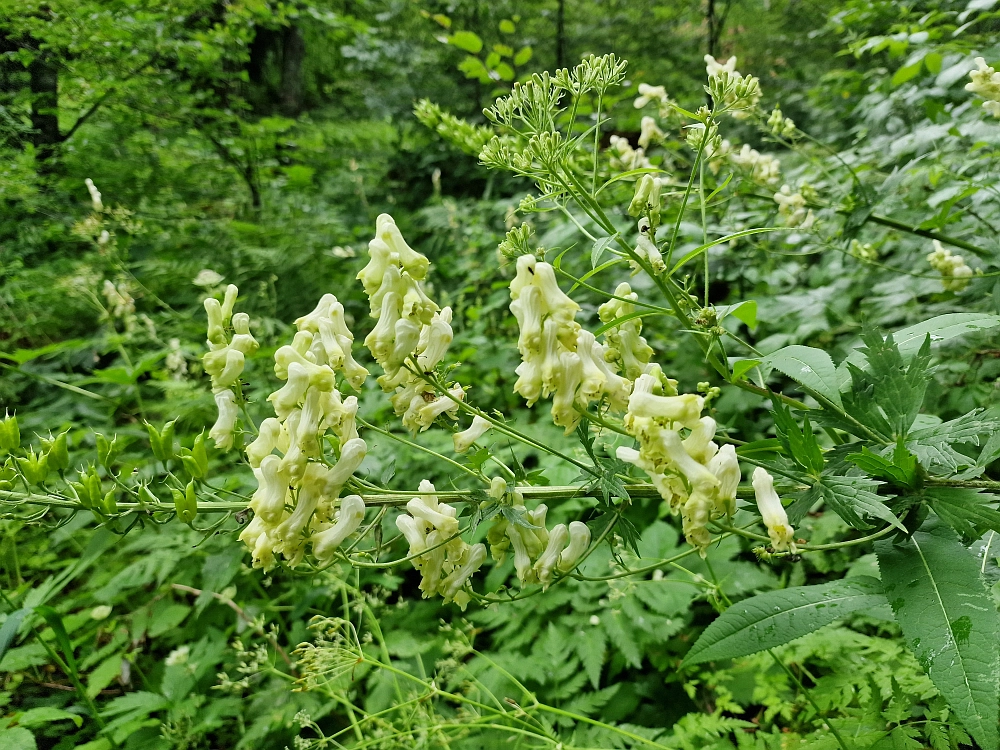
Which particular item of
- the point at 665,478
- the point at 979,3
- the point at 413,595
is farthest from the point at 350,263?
the point at 665,478

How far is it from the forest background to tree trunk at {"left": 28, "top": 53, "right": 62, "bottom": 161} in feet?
0.07

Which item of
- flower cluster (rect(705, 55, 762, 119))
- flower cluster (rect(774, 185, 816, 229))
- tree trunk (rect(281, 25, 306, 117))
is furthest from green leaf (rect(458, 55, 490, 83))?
tree trunk (rect(281, 25, 306, 117))

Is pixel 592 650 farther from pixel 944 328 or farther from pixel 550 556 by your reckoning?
pixel 944 328

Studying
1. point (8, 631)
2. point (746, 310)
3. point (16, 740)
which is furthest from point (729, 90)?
point (16, 740)

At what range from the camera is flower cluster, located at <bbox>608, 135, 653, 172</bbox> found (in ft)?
6.22

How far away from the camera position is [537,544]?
2.76ft

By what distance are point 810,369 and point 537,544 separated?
51cm

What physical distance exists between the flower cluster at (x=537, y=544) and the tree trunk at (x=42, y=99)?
4508mm

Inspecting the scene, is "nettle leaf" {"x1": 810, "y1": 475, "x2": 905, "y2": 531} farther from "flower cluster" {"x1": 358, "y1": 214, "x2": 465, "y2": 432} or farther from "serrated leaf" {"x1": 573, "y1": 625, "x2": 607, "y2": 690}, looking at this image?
"serrated leaf" {"x1": 573, "y1": 625, "x2": 607, "y2": 690}

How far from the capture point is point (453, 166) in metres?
5.34

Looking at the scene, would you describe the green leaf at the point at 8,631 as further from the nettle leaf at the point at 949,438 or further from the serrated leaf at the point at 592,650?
the nettle leaf at the point at 949,438

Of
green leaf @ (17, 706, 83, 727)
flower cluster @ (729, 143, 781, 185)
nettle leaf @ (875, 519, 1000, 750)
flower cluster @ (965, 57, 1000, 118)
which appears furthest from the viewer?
flower cluster @ (729, 143, 781, 185)

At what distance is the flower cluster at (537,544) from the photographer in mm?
824

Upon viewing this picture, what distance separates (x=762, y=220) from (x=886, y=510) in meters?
2.21
